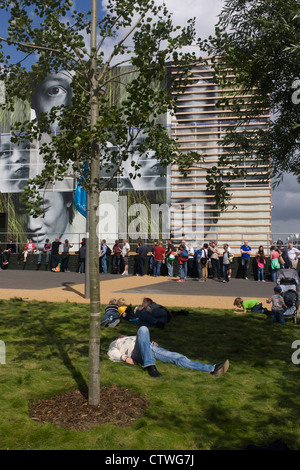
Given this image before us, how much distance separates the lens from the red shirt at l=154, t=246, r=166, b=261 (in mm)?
21169

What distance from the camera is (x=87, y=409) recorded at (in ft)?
15.8

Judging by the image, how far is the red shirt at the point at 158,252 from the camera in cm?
2117

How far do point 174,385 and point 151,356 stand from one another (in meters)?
0.63

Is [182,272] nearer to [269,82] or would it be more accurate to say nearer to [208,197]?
[208,197]

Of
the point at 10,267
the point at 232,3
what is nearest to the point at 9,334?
the point at 232,3

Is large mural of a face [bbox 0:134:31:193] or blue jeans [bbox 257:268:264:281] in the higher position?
large mural of a face [bbox 0:134:31:193]

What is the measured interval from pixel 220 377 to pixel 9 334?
14.0 ft

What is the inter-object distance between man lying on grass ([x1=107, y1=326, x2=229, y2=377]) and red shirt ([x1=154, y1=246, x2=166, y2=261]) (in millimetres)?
14319

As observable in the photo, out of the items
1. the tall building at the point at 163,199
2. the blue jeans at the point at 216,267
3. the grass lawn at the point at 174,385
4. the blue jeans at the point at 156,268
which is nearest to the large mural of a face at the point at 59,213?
the tall building at the point at 163,199

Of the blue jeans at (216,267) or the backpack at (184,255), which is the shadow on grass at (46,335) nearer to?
the backpack at (184,255)

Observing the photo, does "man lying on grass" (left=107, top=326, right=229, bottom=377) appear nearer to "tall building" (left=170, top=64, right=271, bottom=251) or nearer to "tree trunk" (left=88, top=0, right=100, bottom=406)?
"tree trunk" (left=88, top=0, right=100, bottom=406)

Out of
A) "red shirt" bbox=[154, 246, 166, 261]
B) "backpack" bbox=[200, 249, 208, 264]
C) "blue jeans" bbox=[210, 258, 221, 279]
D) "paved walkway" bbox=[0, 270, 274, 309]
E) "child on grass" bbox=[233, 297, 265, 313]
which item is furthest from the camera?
"red shirt" bbox=[154, 246, 166, 261]

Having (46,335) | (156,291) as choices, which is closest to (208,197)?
(156,291)

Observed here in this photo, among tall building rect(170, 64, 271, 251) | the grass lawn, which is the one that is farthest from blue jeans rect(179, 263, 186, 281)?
the grass lawn
